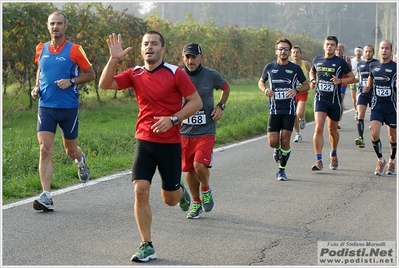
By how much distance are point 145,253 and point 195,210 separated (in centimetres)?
197

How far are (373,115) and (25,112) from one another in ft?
33.9

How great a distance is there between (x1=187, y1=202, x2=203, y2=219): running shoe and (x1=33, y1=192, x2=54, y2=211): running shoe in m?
1.57

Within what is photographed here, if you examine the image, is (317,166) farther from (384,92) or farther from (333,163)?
(384,92)

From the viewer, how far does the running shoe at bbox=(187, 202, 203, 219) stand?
8.58 metres

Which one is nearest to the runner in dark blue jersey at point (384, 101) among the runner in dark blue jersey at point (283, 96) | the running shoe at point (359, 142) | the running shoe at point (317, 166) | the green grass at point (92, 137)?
the running shoe at point (317, 166)

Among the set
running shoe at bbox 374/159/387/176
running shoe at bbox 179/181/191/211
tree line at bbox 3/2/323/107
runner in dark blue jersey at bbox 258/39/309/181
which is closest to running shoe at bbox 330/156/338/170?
running shoe at bbox 374/159/387/176

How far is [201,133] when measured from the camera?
28.6ft

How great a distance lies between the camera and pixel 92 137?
47.9 feet

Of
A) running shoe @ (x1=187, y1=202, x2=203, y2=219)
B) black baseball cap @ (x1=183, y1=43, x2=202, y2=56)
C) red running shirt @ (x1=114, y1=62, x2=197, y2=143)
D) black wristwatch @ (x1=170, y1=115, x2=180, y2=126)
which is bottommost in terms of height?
running shoe @ (x1=187, y1=202, x2=203, y2=219)

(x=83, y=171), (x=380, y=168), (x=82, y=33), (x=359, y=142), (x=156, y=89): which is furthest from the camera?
(x=82, y=33)

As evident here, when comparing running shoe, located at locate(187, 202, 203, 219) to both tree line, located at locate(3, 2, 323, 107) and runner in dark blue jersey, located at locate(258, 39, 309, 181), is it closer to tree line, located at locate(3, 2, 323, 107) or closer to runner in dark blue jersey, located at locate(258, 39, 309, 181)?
runner in dark blue jersey, located at locate(258, 39, 309, 181)

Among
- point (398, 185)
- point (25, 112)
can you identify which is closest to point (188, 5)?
point (25, 112)

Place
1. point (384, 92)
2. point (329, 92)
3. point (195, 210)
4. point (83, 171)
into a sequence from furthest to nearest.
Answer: point (329, 92)
point (384, 92)
point (83, 171)
point (195, 210)

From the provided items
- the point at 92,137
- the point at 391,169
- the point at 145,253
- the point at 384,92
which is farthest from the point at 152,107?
the point at 92,137
